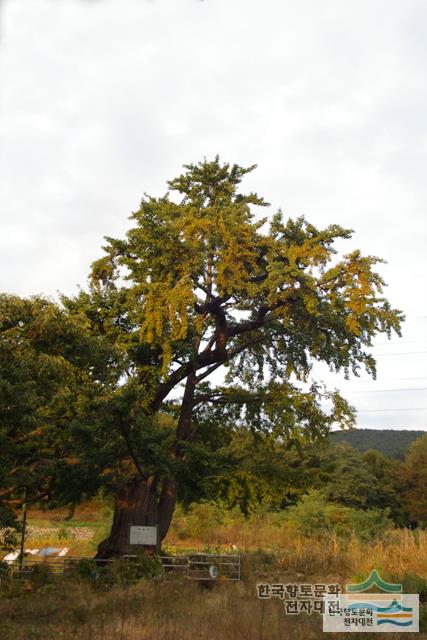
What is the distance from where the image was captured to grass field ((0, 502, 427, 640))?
958cm

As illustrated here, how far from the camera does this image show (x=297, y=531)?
29.0 meters

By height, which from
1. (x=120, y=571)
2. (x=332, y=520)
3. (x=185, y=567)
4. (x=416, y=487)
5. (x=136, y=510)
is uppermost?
(x=136, y=510)

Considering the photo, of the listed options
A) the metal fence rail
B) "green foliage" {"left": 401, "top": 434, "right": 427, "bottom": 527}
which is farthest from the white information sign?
"green foliage" {"left": 401, "top": 434, "right": 427, "bottom": 527}

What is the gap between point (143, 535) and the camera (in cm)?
1802

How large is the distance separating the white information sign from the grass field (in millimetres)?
2175

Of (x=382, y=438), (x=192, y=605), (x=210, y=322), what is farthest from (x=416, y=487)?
(x=382, y=438)

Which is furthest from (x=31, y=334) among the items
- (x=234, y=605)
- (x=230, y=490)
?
(x=230, y=490)

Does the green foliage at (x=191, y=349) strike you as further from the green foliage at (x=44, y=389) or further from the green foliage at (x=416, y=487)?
the green foliage at (x=416, y=487)

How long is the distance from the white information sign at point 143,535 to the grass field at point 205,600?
85.6 inches

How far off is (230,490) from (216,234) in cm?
903

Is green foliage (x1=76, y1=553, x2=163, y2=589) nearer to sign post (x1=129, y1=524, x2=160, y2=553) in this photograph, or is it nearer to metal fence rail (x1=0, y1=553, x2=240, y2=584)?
metal fence rail (x1=0, y1=553, x2=240, y2=584)

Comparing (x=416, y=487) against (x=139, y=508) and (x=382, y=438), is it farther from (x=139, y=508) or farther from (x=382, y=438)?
(x=382, y=438)

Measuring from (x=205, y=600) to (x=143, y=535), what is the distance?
573 centimetres

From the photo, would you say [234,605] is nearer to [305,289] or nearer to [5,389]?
[5,389]
